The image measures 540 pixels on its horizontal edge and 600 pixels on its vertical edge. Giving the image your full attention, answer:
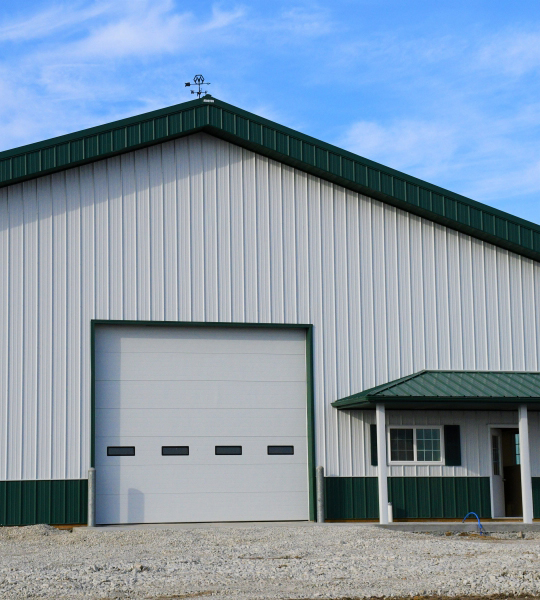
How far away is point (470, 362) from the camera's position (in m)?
21.3

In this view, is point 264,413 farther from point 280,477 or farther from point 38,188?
point 38,188

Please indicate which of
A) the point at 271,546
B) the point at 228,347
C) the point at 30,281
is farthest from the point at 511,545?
the point at 30,281

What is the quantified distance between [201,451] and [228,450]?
0.60 m

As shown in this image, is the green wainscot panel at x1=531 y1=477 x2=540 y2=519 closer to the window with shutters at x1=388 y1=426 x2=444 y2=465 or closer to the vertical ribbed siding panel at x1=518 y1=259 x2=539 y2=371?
the window with shutters at x1=388 y1=426 x2=444 y2=465

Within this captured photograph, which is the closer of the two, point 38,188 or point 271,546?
point 271,546

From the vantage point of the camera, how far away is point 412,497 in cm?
2031

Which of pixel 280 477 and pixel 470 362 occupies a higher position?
pixel 470 362

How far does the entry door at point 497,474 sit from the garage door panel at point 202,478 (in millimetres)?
4449

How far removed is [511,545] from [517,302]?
7947mm

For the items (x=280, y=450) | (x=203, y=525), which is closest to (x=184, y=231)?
(x=280, y=450)

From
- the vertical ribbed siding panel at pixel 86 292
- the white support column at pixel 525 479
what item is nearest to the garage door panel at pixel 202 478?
the vertical ribbed siding panel at pixel 86 292

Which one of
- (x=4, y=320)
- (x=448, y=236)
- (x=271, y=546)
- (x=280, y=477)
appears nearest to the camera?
(x=271, y=546)

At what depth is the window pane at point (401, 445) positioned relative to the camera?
67.5 feet

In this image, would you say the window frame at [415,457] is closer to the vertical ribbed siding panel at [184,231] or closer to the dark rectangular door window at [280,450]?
the dark rectangular door window at [280,450]
